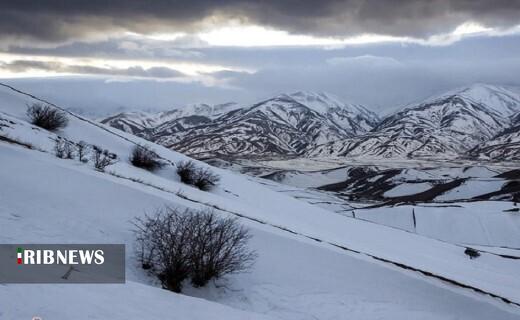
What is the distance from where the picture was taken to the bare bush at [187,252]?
1013 cm

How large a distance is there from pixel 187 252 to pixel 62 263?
281cm

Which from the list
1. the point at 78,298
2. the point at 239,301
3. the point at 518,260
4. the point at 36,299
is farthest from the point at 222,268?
the point at 518,260

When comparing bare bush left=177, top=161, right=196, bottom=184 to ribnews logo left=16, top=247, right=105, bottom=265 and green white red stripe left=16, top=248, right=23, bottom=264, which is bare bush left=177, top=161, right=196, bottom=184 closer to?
ribnews logo left=16, top=247, right=105, bottom=265

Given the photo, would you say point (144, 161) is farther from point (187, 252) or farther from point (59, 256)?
point (59, 256)

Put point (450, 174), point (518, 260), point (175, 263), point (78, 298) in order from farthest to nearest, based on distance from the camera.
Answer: point (450, 174)
point (518, 260)
point (175, 263)
point (78, 298)

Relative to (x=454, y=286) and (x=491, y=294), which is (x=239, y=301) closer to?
(x=454, y=286)

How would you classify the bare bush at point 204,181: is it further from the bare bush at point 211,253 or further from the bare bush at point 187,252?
the bare bush at point 187,252

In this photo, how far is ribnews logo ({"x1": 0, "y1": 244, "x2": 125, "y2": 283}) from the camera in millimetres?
7586

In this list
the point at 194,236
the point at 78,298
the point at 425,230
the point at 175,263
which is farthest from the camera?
the point at 425,230

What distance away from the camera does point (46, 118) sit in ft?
82.3

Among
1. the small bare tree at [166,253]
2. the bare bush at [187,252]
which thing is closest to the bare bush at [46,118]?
the bare bush at [187,252]

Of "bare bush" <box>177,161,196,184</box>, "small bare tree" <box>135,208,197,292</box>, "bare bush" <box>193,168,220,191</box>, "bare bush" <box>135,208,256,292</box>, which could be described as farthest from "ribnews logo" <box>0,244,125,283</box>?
"bare bush" <box>177,161,196,184</box>

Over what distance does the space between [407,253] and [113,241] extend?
13126 millimetres

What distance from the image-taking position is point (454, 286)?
43.9 feet
